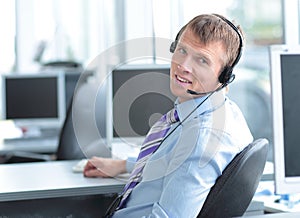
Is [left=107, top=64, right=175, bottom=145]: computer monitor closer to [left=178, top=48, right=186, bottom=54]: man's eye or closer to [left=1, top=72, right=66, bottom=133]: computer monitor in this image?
[left=178, top=48, right=186, bottom=54]: man's eye

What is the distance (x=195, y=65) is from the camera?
1.65 metres

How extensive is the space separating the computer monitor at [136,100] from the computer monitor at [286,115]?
348 mm

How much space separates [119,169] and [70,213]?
231 millimetres

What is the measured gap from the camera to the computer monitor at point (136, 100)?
2.04 metres

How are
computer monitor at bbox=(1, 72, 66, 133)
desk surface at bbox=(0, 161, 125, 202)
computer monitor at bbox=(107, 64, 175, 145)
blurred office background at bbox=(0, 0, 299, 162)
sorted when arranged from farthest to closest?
blurred office background at bbox=(0, 0, 299, 162), computer monitor at bbox=(1, 72, 66, 133), computer monitor at bbox=(107, 64, 175, 145), desk surface at bbox=(0, 161, 125, 202)

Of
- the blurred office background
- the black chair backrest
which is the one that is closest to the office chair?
the black chair backrest

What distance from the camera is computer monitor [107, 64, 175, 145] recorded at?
2035 millimetres

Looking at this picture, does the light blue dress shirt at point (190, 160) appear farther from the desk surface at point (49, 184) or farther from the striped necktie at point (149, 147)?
the desk surface at point (49, 184)

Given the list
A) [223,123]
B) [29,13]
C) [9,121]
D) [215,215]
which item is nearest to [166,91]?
[223,123]

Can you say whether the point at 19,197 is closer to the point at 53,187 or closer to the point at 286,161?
the point at 53,187

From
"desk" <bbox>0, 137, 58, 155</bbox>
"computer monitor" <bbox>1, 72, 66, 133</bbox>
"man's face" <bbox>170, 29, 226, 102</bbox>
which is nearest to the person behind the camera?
"man's face" <bbox>170, 29, 226, 102</bbox>

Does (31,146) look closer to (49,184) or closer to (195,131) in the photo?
(49,184)

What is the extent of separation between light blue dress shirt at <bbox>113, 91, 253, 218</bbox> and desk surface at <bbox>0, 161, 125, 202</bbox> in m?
0.26

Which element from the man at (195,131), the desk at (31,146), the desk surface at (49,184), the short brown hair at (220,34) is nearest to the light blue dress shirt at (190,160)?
the man at (195,131)
